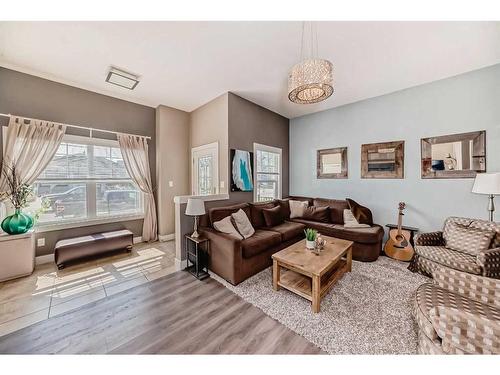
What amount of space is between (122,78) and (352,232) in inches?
178

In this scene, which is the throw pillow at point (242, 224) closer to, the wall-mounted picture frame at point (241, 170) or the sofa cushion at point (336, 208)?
the wall-mounted picture frame at point (241, 170)

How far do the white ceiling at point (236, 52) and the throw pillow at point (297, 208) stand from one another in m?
2.32

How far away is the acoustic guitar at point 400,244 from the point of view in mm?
3023

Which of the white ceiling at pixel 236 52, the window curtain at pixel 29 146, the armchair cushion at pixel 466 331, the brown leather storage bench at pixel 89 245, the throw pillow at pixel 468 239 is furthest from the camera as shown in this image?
the brown leather storage bench at pixel 89 245

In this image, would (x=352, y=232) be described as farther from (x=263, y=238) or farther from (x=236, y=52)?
(x=236, y=52)

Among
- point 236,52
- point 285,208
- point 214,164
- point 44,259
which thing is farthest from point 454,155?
point 44,259

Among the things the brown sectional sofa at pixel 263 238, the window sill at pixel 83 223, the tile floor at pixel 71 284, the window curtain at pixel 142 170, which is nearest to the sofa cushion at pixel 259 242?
the brown sectional sofa at pixel 263 238

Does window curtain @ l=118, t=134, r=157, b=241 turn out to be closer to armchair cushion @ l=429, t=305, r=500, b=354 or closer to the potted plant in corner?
the potted plant in corner

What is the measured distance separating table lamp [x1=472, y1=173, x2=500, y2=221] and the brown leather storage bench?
17.5 feet

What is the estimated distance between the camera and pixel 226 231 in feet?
8.79

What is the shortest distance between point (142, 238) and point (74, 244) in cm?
123

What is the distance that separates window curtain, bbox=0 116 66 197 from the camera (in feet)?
8.72

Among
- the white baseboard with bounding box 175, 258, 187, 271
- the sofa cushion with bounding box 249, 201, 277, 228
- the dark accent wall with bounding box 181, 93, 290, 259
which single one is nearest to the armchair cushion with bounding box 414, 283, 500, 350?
the sofa cushion with bounding box 249, 201, 277, 228
